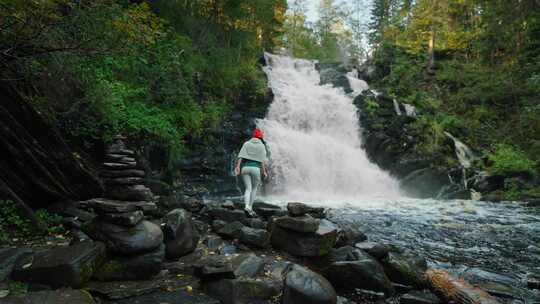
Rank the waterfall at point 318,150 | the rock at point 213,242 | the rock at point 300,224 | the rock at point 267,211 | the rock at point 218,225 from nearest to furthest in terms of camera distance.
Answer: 1. the rock at point 213,242
2. the rock at point 300,224
3. the rock at point 218,225
4. the rock at point 267,211
5. the waterfall at point 318,150

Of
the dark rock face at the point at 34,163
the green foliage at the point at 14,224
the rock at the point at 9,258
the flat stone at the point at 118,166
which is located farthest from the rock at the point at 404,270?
the dark rock face at the point at 34,163

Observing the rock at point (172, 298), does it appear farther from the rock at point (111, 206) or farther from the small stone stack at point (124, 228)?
the rock at point (111, 206)

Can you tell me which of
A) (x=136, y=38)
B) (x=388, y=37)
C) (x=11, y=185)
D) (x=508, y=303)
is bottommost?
(x=508, y=303)

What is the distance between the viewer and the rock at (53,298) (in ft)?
10.2

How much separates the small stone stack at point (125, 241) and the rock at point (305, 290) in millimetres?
1733

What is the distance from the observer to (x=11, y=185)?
6.01 m

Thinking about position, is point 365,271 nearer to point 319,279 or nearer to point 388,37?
point 319,279

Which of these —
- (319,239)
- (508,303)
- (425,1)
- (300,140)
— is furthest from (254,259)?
(425,1)

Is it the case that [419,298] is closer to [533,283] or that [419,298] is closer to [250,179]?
[533,283]

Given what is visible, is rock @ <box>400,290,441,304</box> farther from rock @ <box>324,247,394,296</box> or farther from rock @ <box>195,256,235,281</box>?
rock @ <box>195,256,235,281</box>

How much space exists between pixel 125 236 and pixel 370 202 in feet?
39.3

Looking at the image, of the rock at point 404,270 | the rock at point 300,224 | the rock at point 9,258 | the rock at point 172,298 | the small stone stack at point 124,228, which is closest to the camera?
the rock at point 172,298

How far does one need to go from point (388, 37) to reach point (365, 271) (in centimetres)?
3916

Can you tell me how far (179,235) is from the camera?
199 inches
